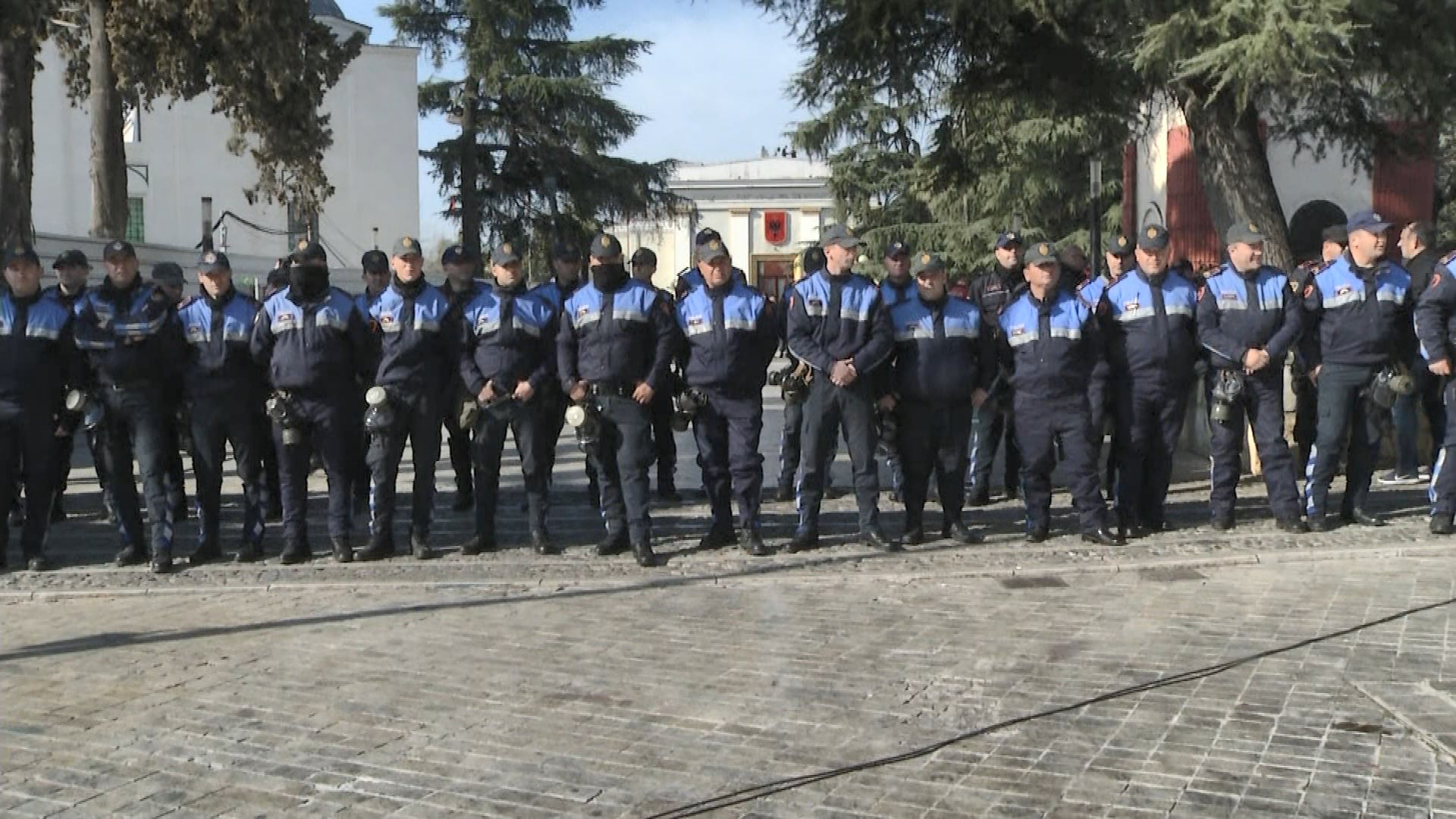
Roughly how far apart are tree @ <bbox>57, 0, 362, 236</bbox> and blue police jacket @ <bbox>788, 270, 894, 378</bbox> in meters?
14.0

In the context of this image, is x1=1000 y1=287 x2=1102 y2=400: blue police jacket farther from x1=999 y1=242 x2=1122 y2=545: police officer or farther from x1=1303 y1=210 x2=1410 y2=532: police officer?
x1=1303 y1=210 x2=1410 y2=532: police officer

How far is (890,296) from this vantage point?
9.76 metres

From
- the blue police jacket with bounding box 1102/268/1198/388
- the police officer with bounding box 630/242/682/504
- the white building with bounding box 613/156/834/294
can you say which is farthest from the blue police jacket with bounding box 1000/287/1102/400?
the white building with bounding box 613/156/834/294

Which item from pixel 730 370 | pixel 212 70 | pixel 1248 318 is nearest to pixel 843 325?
pixel 730 370

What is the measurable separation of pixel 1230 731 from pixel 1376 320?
5161 mm

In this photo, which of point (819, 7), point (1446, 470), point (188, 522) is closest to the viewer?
point (1446, 470)

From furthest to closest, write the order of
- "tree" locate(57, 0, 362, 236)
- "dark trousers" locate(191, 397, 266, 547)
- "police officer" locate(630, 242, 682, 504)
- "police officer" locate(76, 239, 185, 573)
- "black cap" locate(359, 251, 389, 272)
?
"tree" locate(57, 0, 362, 236), "police officer" locate(630, 242, 682, 504), "black cap" locate(359, 251, 389, 272), "dark trousers" locate(191, 397, 266, 547), "police officer" locate(76, 239, 185, 573)

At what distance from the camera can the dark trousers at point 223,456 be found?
930 centimetres

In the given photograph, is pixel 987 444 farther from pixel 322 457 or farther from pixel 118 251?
pixel 118 251

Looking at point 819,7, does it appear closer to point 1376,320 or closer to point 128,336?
point 1376,320

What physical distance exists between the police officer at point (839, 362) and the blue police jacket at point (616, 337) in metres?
0.88

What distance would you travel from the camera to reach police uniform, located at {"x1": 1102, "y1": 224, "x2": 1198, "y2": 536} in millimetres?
9648

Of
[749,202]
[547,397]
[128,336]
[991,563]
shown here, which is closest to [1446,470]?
[991,563]

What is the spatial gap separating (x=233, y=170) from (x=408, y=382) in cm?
4340
